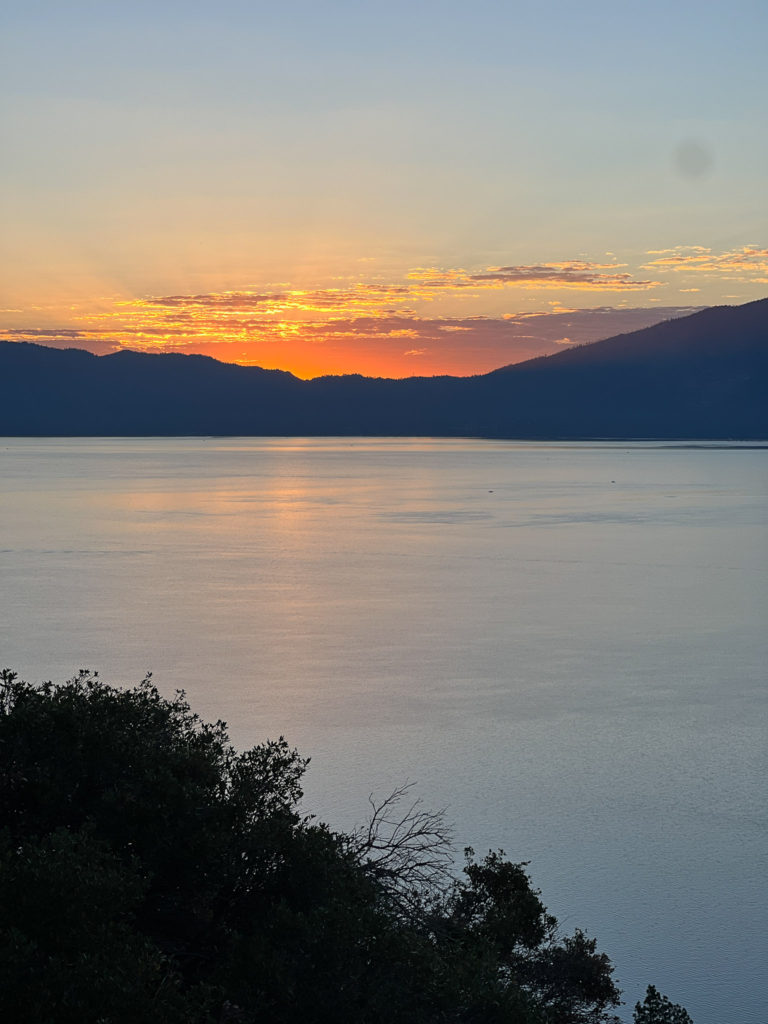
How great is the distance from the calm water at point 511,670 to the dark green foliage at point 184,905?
4.60 m

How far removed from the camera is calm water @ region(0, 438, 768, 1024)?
45.3ft

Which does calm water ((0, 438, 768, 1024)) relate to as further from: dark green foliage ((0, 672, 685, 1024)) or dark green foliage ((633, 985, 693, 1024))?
dark green foliage ((0, 672, 685, 1024))

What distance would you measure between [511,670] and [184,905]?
1739cm

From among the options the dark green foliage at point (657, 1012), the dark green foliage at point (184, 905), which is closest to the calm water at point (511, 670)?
the dark green foliage at point (657, 1012)

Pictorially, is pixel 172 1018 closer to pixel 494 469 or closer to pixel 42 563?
pixel 42 563

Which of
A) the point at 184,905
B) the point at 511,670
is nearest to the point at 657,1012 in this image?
the point at 184,905

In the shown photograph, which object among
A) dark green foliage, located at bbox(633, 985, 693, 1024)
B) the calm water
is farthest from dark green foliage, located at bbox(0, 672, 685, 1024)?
the calm water

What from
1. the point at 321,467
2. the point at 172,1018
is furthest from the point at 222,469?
the point at 172,1018

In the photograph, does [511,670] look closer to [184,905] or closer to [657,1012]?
[657,1012]

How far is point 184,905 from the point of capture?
7664 mm

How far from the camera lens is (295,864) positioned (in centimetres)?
778

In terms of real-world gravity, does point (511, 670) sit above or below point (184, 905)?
below

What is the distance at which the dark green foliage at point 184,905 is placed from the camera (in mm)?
6262

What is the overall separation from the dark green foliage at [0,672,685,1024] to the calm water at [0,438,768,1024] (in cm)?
460
